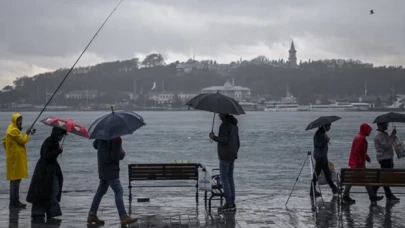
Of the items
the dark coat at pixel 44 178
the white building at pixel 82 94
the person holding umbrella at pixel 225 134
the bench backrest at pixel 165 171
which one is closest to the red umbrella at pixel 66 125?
the dark coat at pixel 44 178

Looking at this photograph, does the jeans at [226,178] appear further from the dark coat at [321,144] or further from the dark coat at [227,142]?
the dark coat at [321,144]

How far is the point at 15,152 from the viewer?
11320mm

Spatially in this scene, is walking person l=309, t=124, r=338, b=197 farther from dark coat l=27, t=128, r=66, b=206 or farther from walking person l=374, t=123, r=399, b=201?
dark coat l=27, t=128, r=66, b=206

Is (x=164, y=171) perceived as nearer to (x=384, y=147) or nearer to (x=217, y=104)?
(x=217, y=104)

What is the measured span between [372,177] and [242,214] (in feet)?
7.59

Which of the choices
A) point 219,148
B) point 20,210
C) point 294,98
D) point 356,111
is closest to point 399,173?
point 219,148

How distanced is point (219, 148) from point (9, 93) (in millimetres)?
184981

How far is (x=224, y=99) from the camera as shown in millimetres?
10984

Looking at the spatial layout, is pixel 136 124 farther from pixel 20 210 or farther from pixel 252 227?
pixel 20 210

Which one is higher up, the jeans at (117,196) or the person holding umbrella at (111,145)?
the person holding umbrella at (111,145)

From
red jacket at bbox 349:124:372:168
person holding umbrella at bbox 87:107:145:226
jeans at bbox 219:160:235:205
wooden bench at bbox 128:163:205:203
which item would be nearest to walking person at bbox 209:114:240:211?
jeans at bbox 219:160:235:205

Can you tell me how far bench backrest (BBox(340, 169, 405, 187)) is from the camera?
11.6 metres

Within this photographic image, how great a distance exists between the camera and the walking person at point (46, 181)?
1023 cm

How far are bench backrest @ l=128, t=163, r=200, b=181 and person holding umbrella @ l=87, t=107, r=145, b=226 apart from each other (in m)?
2.14
